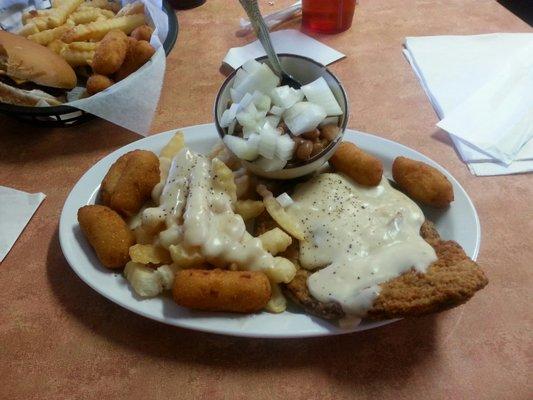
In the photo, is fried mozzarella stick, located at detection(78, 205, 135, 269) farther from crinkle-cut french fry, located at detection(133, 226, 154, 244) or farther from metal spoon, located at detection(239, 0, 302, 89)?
metal spoon, located at detection(239, 0, 302, 89)

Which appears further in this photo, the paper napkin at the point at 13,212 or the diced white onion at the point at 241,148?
the paper napkin at the point at 13,212

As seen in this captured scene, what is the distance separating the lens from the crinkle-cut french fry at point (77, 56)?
1490 mm

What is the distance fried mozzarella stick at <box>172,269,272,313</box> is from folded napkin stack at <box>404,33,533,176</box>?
2.40 ft

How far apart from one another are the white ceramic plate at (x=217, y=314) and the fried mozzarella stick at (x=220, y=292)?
28 mm

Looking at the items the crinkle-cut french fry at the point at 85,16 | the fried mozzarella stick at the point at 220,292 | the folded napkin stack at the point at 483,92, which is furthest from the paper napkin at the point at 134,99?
the folded napkin stack at the point at 483,92

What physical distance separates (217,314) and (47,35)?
3.68ft

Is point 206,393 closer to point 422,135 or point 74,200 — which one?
point 74,200

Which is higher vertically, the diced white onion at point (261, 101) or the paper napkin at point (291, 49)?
the diced white onion at point (261, 101)

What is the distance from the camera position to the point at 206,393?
90cm

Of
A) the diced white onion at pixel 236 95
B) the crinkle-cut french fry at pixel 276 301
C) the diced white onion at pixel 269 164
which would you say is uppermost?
the diced white onion at pixel 236 95

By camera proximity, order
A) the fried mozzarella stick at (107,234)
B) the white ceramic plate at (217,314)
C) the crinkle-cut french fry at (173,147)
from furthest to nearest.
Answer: the crinkle-cut french fry at (173,147), the fried mozzarella stick at (107,234), the white ceramic plate at (217,314)

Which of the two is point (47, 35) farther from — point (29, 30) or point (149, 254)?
point (149, 254)

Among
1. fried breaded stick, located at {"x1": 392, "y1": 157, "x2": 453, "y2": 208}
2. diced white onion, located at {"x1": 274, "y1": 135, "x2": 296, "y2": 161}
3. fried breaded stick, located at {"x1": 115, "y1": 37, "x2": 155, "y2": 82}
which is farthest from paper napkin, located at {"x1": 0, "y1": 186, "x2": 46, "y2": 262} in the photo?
fried breaded stick, located at {"x1": 392, "y1": 157, "x2": 453, "y2": 208}

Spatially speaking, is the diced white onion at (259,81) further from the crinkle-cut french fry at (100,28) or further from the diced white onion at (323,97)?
the crinkle-cut french fry at (100,28)
